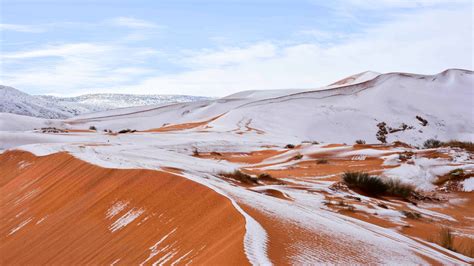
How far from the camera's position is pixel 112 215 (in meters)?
6.97

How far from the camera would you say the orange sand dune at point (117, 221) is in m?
5.06

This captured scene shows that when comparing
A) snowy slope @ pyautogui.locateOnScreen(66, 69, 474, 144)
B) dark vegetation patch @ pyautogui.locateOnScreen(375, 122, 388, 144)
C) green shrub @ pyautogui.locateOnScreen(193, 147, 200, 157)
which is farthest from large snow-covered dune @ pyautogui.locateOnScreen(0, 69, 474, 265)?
snowy slope @ pyautogui.locateOnScreen(66, 69, 474, 144)

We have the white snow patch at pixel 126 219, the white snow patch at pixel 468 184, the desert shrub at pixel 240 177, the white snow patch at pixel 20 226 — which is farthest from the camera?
the white snow patch at pixel 468 184

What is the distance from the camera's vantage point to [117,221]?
6.64m

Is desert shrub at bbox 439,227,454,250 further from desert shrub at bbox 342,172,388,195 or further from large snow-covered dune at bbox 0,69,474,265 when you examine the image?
desert shrub at bbox 342,172,388,195

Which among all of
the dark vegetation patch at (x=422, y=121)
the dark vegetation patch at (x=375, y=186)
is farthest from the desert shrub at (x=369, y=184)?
the dark vegetation patch at (x=422, y=121)

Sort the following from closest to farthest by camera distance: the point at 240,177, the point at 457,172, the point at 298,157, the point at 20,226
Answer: the point at 20,226, the point at 240,177, the point at 457,172, the point at 298,157

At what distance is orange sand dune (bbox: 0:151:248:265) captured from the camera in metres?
5.06

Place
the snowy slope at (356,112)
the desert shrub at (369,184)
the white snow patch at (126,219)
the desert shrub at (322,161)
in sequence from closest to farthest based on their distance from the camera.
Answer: the white snow patch at (126,219) < the desert shrub at (369,184) < the desert shrub at (322,161) < the snowy slope at (356,112)

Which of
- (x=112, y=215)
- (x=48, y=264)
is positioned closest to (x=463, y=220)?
(x=112, y=215)

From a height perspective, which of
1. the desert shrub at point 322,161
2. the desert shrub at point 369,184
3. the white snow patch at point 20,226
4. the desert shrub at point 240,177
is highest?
the desert shrub at point 240,177

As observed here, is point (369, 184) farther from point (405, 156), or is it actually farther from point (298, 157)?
point (298, 157)

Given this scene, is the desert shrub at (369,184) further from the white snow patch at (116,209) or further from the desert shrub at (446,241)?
the white snow patch at (116,209)

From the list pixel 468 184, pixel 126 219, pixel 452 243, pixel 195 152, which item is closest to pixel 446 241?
pixel 452 243
